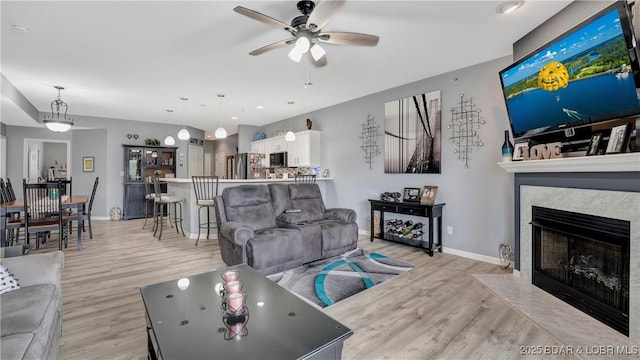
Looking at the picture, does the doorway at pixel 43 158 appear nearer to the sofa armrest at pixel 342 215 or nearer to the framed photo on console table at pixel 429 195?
the sofa armrest at pixel 342 215

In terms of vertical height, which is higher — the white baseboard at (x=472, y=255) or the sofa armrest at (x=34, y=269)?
the sofa armrest at (x=34, y=269)

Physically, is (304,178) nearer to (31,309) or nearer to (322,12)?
(322,12)

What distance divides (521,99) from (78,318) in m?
4.44

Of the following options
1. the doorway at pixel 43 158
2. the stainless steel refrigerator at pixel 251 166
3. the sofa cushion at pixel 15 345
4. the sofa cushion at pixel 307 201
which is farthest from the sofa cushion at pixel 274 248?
the doorway at pixel 43 158

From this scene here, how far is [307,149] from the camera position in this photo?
243 inches

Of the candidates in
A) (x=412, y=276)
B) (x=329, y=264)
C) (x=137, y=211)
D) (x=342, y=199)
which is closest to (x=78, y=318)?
(x=329, y=264)

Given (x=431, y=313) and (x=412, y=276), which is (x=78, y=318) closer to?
(x=431, y=313)

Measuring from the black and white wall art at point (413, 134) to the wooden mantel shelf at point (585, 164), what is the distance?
1461 mm

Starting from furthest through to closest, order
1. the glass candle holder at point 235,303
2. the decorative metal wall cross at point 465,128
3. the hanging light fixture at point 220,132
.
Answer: the hanging light fixture at point 220,132 < the decorative metal wall cross at point 465,128 < the glass candle holder at point 235,303

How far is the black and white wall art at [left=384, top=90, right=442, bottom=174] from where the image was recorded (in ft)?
13.9

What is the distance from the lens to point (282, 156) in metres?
6.98

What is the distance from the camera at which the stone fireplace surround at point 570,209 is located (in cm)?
189

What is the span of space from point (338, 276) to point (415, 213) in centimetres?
165

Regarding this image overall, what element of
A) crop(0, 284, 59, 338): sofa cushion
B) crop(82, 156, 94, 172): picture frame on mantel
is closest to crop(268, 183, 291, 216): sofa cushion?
crop(0, 284, 59, 338): sofa cushion
